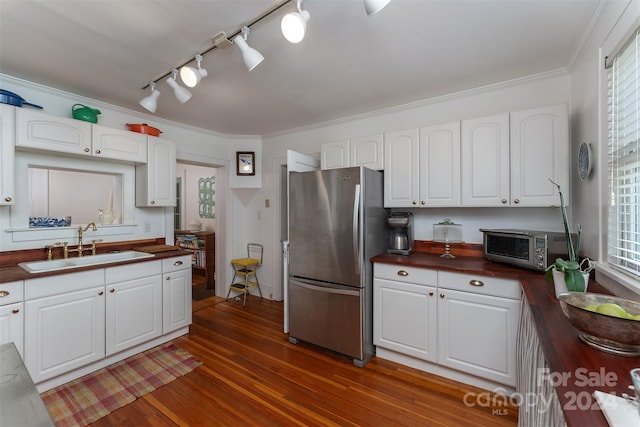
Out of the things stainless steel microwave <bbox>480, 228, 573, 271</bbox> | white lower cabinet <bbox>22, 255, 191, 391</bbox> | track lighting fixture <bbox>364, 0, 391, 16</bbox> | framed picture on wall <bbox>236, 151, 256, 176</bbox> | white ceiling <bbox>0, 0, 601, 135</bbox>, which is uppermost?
white ceiling <bbox>0, 0, 601, 135</bbox>

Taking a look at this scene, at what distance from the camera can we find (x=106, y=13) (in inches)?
59.1

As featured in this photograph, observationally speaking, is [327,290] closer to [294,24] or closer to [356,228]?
[356,228]

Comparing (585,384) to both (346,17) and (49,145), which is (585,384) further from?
(49,145)

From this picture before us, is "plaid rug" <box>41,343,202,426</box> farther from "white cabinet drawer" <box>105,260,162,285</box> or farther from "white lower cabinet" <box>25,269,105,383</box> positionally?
"white cabinet drawer" <box>105,260,162,285</box>

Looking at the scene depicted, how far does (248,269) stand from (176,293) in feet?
4.43

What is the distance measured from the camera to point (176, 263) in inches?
110

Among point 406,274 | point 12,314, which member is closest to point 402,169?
point 406,274

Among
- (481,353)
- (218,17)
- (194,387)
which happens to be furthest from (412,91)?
(194,387)

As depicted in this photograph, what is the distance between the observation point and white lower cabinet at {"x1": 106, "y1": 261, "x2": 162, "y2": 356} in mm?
2301

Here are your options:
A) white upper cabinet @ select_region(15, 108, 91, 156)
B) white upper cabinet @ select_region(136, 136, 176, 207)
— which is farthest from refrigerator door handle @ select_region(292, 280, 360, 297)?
white upper cabinet @ select_region(15, 108, 91, 156)

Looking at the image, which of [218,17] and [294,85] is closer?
[218,17]

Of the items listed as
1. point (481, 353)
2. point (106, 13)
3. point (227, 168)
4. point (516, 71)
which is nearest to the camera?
point (106, 13)

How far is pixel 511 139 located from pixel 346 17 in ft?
5.05

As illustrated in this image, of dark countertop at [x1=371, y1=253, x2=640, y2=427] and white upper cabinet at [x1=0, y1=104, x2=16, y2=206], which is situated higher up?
white upper cabinet at [x1=0, y1=104, x2=16, y2=206]
